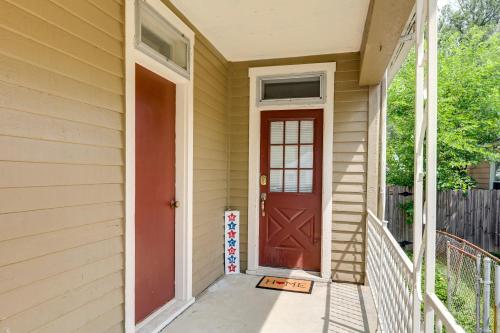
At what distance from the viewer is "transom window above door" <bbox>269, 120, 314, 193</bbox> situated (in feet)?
12.5

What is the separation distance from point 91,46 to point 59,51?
0.23 metres

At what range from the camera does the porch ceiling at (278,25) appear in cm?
263

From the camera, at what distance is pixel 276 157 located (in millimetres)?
3932

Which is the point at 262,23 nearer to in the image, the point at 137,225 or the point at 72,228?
the point at 137,225

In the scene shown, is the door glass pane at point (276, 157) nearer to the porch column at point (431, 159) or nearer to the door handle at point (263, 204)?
the door handle at point (263, 204)

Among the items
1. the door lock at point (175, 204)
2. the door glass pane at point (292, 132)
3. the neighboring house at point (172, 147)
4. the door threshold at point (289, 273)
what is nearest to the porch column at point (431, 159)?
the neighboring house at point (172, 147)

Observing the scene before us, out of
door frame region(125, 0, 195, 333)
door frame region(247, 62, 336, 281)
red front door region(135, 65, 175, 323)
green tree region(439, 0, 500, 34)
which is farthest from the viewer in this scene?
green tree region(439, 0, 500, 34)

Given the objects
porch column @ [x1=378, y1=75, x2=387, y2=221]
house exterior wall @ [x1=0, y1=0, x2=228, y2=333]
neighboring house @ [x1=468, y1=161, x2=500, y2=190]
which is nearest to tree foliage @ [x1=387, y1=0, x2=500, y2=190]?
neighboring house @ [x1=468, y1=161, x2=500, y2=190]

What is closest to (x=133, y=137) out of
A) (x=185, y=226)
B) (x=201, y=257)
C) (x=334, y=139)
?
(x=185, y=226)

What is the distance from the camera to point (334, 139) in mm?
3672

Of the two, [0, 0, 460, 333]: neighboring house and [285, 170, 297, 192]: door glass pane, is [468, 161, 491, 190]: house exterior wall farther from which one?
[285, 170, 297, 192]: door glass pane

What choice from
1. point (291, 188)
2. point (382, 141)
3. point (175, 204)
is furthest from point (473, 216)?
point (175, 204)

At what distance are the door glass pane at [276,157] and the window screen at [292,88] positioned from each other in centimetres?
60

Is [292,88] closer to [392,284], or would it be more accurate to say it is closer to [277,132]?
[277,132]
